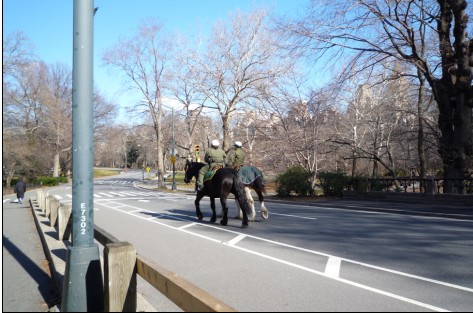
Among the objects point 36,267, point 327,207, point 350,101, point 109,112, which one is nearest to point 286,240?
point 36,267

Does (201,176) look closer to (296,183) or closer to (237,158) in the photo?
(237,158)

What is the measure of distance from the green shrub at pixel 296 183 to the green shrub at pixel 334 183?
792mm

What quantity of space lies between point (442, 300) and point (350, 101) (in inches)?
1184

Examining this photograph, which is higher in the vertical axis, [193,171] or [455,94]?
[455,94]

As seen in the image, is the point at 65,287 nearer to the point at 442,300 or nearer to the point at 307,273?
the point at 307,273

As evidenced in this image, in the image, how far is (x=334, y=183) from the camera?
23.7 meters

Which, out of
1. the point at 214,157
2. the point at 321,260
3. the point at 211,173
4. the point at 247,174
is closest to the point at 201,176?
the point at 211,173

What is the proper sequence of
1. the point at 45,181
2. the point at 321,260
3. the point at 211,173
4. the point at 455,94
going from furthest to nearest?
the point at 45,181 < the point at 455,94 < the point at 211,173 < the point at 321,260

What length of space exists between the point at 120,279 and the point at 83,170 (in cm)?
130

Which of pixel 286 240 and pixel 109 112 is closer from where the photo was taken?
pixel 286 240

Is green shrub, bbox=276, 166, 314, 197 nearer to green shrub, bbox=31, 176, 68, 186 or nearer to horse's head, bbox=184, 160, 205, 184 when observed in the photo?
horse's head, bbox=184, 160, 205, 184

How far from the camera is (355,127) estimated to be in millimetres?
35375

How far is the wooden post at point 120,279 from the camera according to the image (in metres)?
4.07

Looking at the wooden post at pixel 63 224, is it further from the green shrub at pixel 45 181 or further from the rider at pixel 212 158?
the green shrub at pixel 45 181
